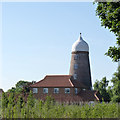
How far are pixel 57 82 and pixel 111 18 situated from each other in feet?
171

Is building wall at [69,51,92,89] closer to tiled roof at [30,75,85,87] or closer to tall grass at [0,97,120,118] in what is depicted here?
tiled roof at [30,75,85,87]

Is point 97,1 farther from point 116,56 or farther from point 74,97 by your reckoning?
point 74,97

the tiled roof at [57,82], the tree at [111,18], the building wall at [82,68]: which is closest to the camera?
the tree at [111,18]

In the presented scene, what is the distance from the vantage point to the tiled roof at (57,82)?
71000mm

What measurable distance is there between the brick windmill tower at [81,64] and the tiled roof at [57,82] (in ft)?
23.3

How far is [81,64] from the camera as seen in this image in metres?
80.2

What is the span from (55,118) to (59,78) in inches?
2215

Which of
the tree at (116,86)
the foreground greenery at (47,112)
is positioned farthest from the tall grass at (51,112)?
the tree at (116,86)

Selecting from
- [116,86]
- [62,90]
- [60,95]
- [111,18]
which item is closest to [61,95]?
[60,95]

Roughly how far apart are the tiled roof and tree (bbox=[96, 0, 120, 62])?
4916cm

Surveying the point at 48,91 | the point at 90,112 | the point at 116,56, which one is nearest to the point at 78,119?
the point at 90,112

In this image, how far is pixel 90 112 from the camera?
19047 millimetres

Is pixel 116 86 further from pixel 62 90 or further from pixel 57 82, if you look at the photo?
pixel 57 82

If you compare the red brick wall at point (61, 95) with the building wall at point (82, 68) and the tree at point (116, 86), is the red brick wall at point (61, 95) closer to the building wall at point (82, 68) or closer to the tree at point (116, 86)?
the tree at point (116, 86)
